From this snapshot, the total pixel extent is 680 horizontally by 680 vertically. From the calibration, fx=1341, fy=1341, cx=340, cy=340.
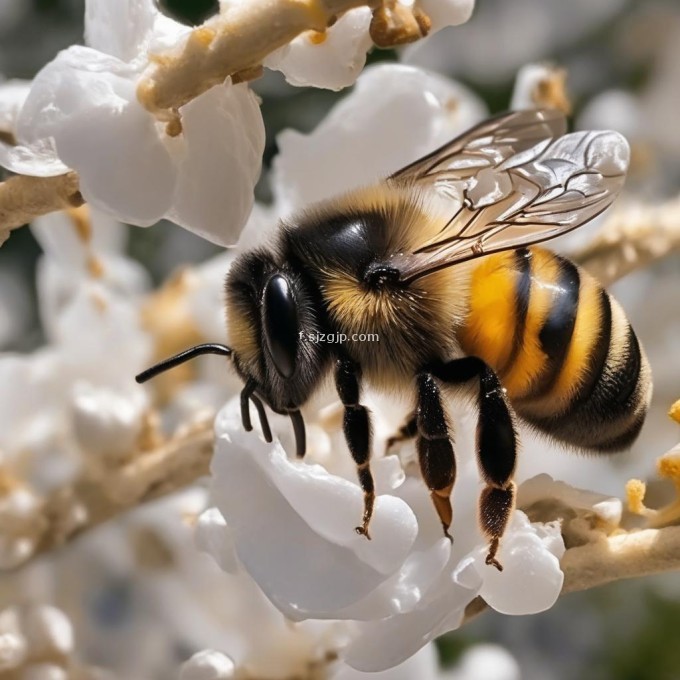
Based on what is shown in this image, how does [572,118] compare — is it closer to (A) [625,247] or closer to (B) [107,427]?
(A) [625,247]

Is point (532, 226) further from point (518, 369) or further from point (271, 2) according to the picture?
point (271, 2)

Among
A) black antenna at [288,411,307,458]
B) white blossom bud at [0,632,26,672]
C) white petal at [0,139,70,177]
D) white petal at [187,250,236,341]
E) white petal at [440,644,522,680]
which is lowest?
white petal at [440,644,522,680]

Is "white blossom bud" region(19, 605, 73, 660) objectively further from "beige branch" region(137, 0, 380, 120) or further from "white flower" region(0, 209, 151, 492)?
"beige branch" region(137, 0, 380, 120)

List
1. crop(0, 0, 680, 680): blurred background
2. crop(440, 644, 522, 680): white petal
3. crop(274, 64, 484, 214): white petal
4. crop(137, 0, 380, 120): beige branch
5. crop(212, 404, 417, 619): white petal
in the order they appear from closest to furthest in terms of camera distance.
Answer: crop(137, 0, 380, 120): beige branch, crop(212, 404, 417, 619): white petal, crop(274, 64, 484, 214): white petal, crop(440, 644, 522, 680): white petal, crop(0, 0, 680, 680): blurred background

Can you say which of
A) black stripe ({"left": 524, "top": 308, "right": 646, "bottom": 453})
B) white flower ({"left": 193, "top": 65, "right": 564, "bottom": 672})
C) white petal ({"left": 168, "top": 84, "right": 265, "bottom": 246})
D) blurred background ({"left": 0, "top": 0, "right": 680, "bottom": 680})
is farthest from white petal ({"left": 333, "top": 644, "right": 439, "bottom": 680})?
blurred background ({"left": 0, "top": 0, "right": 680, "bottom": 680})

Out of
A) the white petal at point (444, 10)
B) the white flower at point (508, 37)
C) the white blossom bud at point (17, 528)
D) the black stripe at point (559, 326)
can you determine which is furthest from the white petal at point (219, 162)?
the white flower at point (508, 37)

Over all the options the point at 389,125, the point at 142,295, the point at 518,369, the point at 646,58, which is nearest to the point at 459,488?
the point at 518,369
